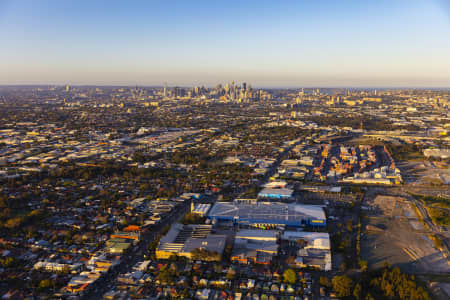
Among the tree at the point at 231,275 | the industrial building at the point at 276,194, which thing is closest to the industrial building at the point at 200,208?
the industrial building at the point at 276,194

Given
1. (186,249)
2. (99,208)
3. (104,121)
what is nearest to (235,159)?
(99,208)

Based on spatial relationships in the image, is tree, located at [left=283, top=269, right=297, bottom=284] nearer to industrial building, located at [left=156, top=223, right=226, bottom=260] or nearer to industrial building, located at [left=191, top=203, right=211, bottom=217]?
industrial building, located at [left=156, top=223, right=226, bottom=260]

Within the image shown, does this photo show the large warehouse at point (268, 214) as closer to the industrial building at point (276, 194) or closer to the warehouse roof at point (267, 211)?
the warehouse roof at point (267, 211)

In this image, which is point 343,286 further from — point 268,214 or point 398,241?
point 268,214

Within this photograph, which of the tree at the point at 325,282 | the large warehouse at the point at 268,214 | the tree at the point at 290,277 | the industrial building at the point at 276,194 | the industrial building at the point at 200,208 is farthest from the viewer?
the industrial building at the point at 276,194

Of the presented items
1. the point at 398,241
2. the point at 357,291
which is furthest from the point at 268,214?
the point at 357,291

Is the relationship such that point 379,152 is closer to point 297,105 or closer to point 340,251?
point 340,251
